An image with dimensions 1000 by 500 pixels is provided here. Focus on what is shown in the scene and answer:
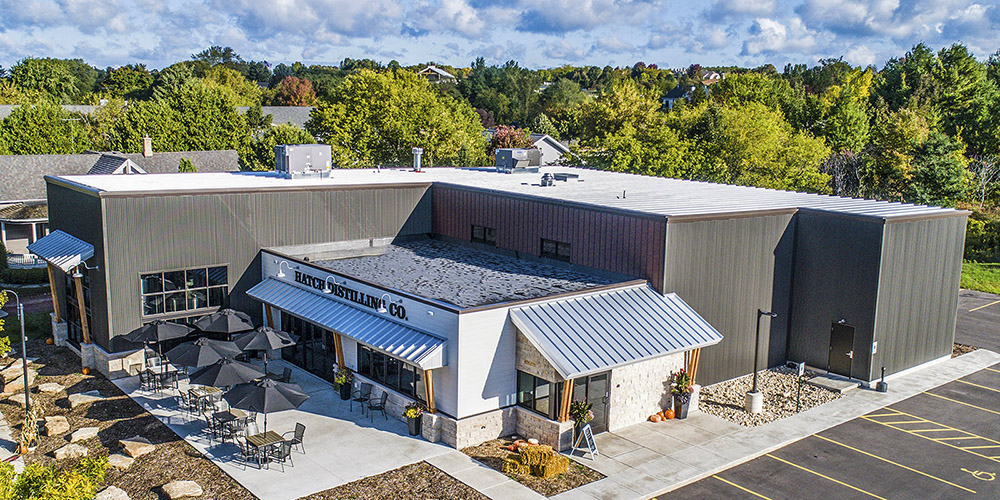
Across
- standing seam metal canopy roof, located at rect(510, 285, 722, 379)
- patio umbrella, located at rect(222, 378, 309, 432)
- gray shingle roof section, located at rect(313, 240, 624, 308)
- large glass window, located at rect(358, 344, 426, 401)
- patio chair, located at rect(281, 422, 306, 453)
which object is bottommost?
patio chair, located at rect(281, 422, 306, 453)

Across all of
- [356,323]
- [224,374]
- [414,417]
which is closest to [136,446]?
[224,374]

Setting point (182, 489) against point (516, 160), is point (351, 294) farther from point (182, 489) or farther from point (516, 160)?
point (516, 160)

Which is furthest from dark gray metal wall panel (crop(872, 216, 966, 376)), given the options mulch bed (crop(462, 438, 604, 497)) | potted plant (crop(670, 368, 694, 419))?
mulch bed (crop(462, 438, 604, 497))

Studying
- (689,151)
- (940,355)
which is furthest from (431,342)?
(689,151)

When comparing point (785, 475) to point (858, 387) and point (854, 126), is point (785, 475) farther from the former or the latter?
point (854, 126)

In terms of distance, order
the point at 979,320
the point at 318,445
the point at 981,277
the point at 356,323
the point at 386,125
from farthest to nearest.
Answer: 1. the point at 386,125
2. the point at 981,277
3. the point at 979,320
4. the point at 356,323
5. the point at 318,445

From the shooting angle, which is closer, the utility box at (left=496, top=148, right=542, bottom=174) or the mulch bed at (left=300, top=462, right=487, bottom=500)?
the mulch bed at (left=300, top=462, right=487, bottom=500)

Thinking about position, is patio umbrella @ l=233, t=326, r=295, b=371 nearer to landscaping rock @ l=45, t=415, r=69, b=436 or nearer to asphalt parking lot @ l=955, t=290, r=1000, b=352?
landscaping rock @ l=45, t=415, r=69, b=436
